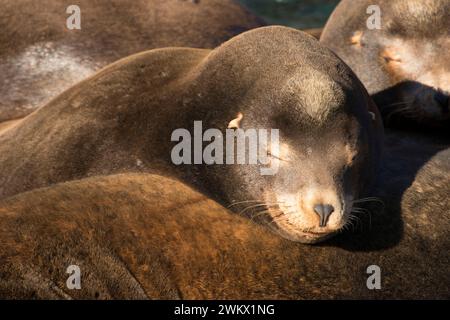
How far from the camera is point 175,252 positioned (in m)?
4.18

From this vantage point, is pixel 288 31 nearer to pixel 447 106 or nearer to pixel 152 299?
pixel 447 106

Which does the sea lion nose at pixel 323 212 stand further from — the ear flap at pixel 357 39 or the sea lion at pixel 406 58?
the ear flap at pixel 357 39

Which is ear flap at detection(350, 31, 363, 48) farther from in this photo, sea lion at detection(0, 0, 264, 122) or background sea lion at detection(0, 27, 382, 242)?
sea lion at detection(0, 0, 264, 122)

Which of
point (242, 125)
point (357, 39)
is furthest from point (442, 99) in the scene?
point (242, 125)

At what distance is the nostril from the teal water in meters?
7.39

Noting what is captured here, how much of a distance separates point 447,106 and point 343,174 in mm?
1876

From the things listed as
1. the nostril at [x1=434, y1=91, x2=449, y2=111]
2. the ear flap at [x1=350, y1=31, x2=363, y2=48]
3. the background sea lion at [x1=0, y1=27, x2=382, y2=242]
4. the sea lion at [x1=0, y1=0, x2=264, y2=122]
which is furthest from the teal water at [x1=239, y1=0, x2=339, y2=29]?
the background sea lion at [x1=0, y1=27, x2=382, y2=242]

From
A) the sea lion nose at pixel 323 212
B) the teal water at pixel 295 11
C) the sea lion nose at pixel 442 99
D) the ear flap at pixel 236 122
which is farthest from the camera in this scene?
the teal water at pixel 295 11

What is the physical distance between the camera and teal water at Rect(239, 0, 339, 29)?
44.8 ft

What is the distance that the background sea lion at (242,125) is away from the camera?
4.50 meters

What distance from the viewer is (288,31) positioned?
5.20m

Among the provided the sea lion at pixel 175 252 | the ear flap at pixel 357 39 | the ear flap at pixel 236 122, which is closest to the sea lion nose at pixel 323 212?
the sea lion at pixel 175 252

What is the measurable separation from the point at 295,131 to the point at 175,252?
0.89m

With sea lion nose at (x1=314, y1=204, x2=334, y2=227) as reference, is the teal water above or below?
above
